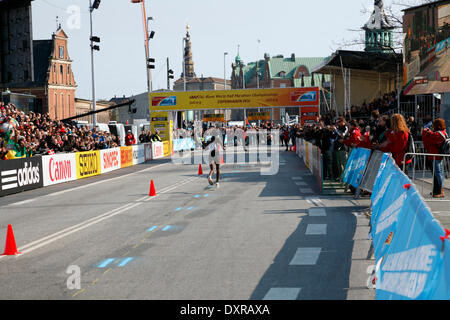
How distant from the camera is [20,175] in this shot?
20062 millimetres

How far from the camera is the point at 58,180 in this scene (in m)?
23.1

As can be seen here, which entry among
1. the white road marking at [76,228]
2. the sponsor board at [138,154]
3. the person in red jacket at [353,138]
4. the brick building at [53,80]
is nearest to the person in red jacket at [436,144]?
the person in red jacket at [353,138]

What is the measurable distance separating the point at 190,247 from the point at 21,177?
12761 millimetres

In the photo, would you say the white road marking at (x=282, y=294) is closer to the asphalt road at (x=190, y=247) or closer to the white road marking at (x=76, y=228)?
the asphalt road at (x=190, y=247)

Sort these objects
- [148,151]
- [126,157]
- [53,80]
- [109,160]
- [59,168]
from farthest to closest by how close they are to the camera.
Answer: [53,80]
[148,151]
[126,157]
[109,160]
[59,168]

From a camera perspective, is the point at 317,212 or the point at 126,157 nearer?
the point at 317,212

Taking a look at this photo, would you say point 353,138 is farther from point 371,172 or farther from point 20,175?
point 20,175

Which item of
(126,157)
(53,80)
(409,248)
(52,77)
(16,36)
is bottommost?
(126,157)

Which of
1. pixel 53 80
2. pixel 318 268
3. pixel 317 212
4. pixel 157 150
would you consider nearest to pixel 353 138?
pixel 317 212

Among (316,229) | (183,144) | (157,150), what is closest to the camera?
(316,229)

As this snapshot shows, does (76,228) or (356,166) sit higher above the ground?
(356,166)

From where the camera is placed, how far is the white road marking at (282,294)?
6.13 metres
